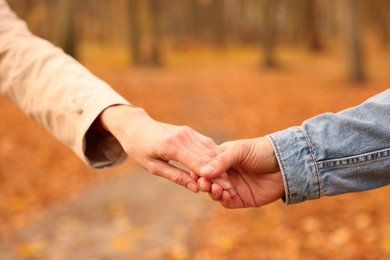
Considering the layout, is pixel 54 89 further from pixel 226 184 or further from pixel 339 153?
pixel 339 153

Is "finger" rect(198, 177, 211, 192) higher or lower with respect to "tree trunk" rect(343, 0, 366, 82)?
higher

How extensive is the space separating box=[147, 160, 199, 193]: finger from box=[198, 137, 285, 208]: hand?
0.06 m

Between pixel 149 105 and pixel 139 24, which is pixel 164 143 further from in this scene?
pixel 139 24

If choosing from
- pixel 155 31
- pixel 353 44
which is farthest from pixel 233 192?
pixel 155 31

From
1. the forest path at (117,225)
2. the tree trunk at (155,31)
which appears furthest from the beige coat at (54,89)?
the tree trunk at (155,31)

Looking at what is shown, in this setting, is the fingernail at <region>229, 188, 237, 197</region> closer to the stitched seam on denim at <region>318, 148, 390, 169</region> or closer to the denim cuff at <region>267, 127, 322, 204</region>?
the denim cuff at <region>267, 127, 322, 204</region>

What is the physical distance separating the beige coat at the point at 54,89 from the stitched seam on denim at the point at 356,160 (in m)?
0.87

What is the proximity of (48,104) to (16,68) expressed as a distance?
23 centimetres

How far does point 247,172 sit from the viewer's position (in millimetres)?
2062

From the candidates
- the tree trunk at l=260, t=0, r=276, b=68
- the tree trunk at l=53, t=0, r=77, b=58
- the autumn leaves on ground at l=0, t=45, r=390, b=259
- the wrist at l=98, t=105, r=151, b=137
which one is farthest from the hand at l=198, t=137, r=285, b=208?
the tree trunk at l=260, t=0, r=276, b=68

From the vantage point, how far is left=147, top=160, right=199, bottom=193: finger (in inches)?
77.7

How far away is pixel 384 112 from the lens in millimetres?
1842

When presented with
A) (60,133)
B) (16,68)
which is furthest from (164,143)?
(16,68)

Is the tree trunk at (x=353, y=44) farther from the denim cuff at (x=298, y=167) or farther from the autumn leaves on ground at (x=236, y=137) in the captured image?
the denim cuff at (x=298, y=167)
